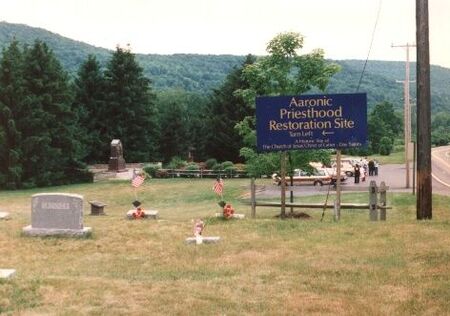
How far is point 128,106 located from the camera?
7081 centimetres

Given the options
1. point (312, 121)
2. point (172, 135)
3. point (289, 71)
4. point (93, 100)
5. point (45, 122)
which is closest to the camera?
point (312, 121)

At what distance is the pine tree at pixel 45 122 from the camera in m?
53.6

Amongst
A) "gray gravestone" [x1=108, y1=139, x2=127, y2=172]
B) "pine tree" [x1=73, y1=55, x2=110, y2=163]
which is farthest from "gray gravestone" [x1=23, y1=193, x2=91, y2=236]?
"pine tree" [x1=73, y1=55, x2=110, y2=163]

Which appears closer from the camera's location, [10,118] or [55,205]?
[55,205]

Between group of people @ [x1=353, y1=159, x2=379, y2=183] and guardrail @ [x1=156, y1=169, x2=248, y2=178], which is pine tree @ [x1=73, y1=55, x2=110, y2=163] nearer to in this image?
guardrail @ [x1=156, y1=169, x2=248, y2=178]

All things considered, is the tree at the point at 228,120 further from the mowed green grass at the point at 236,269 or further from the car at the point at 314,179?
the mowed green grass at the point at 236,269

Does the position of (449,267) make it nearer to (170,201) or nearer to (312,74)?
(312,74)

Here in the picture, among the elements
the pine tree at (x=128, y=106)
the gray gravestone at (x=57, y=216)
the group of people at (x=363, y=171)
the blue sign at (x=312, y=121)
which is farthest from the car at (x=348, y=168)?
the gray gravestone at (x=57, y=216)

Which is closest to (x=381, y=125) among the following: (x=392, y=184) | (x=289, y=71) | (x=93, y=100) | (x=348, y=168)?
(x=93, y=100)

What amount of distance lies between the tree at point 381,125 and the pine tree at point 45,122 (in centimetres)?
5708

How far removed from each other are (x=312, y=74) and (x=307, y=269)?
1338 centimetres

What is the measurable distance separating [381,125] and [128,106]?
59453 mm

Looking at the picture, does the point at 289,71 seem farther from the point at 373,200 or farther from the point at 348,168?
the point at 348,168

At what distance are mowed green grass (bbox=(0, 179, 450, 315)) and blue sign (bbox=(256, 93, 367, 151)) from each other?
2796 millimetres
